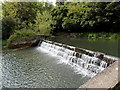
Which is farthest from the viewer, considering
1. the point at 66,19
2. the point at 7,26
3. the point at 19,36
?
the point at 66,19

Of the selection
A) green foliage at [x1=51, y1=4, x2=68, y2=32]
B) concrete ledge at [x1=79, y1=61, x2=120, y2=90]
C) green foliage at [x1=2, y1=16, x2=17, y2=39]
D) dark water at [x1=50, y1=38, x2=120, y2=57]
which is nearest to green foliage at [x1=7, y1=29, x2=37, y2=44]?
green foliage at [x1=2, y1=16, x2=17, y2=39]

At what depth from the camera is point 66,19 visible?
1570cm

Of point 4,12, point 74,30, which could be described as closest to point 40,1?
point 4,12

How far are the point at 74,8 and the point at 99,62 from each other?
41.5ft

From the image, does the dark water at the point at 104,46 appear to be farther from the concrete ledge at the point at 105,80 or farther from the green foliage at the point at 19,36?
the green foliage at the point at 19,36

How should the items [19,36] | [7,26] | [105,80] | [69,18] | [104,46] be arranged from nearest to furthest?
1. [105,80]
2. [104,46]
3. [19,36]
4. [7,26]
5. [69,18]

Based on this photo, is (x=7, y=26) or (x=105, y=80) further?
(x=7, y=26)

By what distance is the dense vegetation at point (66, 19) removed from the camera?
1223cm

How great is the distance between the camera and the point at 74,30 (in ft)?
52.3

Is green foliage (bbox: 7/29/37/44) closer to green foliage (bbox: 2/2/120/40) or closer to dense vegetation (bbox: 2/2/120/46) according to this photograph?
dense vegetation (bbox: 2/2/120/46)

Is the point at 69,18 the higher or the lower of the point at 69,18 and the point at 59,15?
the lower

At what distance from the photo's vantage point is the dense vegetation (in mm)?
12234

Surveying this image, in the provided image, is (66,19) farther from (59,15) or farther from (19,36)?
(19,36)

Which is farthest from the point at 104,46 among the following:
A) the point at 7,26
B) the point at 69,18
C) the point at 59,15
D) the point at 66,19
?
the point at 59,15
